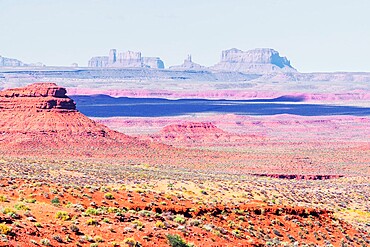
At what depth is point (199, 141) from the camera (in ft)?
475

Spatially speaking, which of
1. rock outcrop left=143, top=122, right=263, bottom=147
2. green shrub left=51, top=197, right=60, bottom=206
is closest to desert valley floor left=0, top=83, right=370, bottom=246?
green shrub left=51, top=197, right=60, bottom=206

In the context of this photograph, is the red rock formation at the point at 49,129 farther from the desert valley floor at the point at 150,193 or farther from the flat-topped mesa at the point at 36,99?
the desert valley floor at the point at 150,193

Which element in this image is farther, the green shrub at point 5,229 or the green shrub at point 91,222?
the green shrub at point 91,222

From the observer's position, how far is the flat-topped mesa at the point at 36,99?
105000mm

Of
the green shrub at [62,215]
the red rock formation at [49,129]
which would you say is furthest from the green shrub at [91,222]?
the red rock formation at [49,129]

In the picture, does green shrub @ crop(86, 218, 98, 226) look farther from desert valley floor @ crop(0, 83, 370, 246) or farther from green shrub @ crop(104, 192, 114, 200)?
green shrub @ crop(104, 192, 114, 200)

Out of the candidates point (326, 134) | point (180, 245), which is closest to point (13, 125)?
point (180, 245)

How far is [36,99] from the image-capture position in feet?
346

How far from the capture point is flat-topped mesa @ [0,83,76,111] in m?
105

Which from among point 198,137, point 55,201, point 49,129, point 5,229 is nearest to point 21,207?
point 5,229

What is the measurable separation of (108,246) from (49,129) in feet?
253

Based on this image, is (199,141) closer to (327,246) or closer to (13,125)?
(13,125)

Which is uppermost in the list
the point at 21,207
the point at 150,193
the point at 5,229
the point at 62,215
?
the point at 5,229

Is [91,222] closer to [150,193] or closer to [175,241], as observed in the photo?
[175,241]
